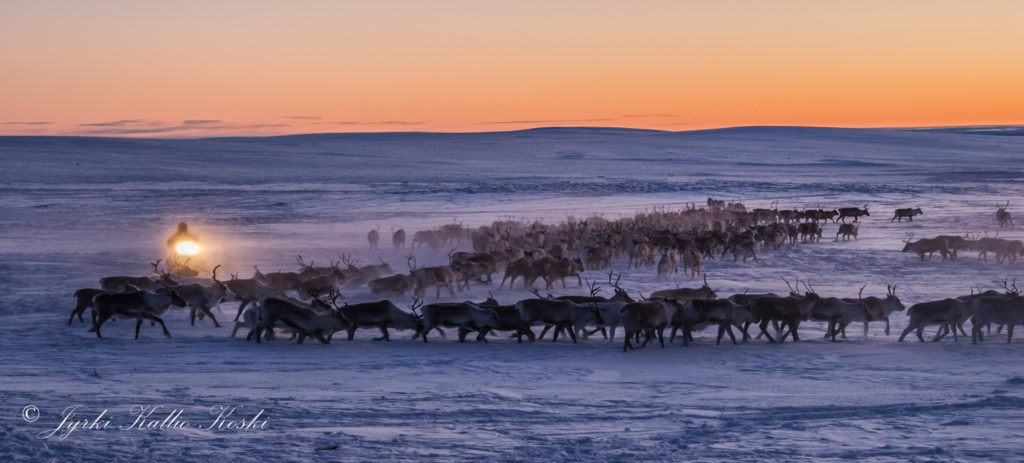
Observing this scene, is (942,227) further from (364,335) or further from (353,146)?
(353,146)

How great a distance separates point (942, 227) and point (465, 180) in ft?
130

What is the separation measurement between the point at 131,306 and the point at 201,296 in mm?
1241

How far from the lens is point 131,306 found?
1362 centimetres

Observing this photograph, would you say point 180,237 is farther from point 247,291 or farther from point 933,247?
point 933,247

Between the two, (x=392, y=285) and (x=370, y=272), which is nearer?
(x=392, y=285)

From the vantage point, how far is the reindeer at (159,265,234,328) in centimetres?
1460

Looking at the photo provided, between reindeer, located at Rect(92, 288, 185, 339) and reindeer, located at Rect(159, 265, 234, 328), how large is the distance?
1.97 feet

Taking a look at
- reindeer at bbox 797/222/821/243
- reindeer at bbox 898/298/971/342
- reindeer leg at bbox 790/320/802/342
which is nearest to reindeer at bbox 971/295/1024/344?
reindeer at bbox 898/298/971/342

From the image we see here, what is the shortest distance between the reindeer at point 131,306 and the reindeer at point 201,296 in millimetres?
602

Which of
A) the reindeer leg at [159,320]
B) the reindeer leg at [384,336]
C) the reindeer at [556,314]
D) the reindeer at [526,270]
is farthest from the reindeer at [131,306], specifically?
the reindeer at [526,270]

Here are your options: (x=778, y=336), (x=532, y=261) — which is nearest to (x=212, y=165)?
(x=532, y=261)

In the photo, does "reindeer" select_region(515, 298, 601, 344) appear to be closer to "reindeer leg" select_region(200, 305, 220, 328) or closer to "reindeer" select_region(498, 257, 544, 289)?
"reindeer leg" select_region(200, 305, 220, 328)

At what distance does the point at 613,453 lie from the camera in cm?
789

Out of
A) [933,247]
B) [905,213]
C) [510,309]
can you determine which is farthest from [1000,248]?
[510,309]
